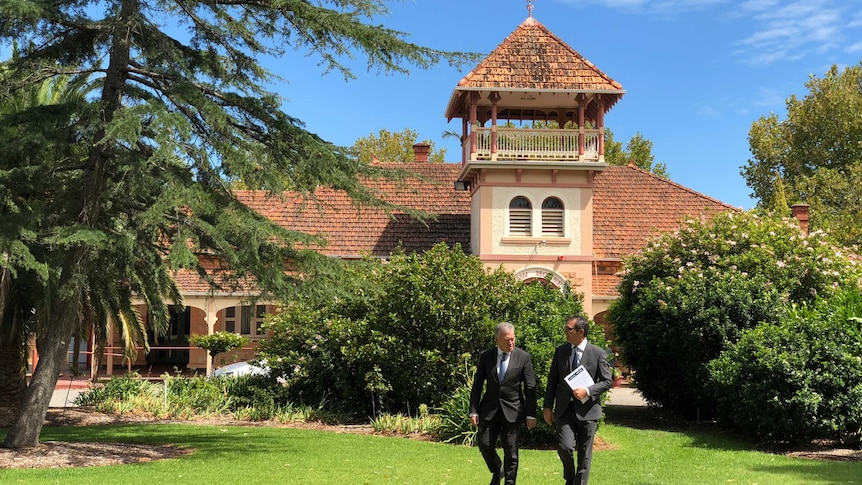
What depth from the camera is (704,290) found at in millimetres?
16766

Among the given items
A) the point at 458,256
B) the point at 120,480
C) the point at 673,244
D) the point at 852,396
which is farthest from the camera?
the point at 673,244

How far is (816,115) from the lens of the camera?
149 ft

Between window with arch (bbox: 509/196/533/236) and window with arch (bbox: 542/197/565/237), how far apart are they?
1.34ft

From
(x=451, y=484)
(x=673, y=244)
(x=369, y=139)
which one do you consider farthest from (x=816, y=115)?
(x=451, y=484)

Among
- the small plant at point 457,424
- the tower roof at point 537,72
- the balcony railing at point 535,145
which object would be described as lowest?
the small plant at point 457,424

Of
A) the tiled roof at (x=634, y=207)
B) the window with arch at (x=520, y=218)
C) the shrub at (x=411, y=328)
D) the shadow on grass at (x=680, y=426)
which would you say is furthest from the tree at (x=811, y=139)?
the shrub at (x=411, y=328)

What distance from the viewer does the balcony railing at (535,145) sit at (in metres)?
24.0

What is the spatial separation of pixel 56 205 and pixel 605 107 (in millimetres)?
16089

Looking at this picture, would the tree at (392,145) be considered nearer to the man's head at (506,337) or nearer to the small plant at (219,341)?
the small plant at (219,341)

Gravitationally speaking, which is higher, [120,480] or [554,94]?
[554,94]

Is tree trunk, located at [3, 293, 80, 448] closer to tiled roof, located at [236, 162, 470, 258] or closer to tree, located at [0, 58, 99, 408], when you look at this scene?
tree, located at [0, 58, 99, 408]

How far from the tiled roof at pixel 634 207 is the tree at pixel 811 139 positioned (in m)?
15.3

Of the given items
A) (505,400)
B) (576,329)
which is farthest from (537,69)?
(505,400)

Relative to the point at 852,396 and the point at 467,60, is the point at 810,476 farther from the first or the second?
the point at 467,60
